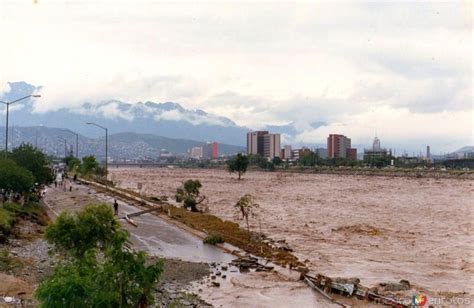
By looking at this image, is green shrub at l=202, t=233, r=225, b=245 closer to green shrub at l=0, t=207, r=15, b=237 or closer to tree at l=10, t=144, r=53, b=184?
green shrub at l=0, t=207, r=15, b=237

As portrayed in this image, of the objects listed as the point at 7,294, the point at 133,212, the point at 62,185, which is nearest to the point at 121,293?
the point at 7,294

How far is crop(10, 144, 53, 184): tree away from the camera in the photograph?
54.6 meters

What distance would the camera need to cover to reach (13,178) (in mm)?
42938

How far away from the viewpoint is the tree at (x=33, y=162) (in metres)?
54.6

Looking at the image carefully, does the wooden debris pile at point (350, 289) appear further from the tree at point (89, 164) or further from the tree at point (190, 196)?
the tree at point (89, 164)

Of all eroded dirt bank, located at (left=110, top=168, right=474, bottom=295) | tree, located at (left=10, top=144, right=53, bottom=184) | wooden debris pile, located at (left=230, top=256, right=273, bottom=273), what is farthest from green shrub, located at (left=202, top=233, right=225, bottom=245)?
tree, located at (left=10, top=144, right=53, bottom=184)

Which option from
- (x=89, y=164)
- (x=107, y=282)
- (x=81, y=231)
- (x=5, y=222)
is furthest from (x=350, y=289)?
(x=89, y=164)

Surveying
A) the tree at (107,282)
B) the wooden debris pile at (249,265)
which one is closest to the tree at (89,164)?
the wooden debris pile at (249,265)

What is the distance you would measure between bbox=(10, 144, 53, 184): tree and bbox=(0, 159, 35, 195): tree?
32.3 ft

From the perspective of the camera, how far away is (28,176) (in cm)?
4491

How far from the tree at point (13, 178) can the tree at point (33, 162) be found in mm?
9856

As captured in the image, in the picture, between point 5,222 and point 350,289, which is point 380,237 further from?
point 5,222

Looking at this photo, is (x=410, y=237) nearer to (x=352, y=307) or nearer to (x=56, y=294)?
(x=352, y=307)

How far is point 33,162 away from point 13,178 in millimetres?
12548
